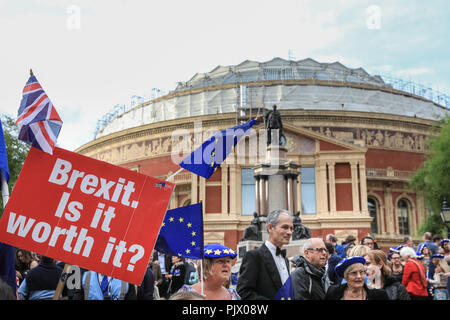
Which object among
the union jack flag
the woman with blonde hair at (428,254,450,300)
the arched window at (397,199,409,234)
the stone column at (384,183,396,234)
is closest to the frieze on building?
the stone column at (384,183,396,234)

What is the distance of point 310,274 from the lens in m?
5.68

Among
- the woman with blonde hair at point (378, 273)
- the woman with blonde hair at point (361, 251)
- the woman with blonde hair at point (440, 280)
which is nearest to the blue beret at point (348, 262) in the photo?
the woman with blonde hair at point (378, 273)

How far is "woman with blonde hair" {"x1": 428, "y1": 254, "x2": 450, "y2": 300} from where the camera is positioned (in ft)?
31.8

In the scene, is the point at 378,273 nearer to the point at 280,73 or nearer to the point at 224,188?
the point at 224,188

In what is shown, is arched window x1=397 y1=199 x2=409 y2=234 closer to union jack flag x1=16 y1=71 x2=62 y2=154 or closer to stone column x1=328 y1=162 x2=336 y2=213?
stone column x1=328 y1=162 x2=336 y2=213

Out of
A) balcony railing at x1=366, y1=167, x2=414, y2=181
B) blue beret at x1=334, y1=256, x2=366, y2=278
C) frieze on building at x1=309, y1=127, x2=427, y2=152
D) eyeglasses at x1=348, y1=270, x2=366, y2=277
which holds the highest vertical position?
frieze on building at x1=309, y1=127, x2=427, y2=152

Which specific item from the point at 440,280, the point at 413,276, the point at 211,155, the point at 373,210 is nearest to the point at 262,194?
the point at 440,280

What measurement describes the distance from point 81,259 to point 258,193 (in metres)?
20.6

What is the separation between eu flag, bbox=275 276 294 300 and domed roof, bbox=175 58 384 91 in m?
50.1

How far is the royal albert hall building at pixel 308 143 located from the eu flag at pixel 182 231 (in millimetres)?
26932

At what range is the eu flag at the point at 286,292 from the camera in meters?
5.12

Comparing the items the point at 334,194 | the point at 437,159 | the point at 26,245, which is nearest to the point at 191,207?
the point at 26,245

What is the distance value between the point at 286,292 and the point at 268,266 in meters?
0.38

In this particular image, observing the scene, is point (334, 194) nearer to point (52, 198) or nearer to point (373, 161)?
point (373, 161)
